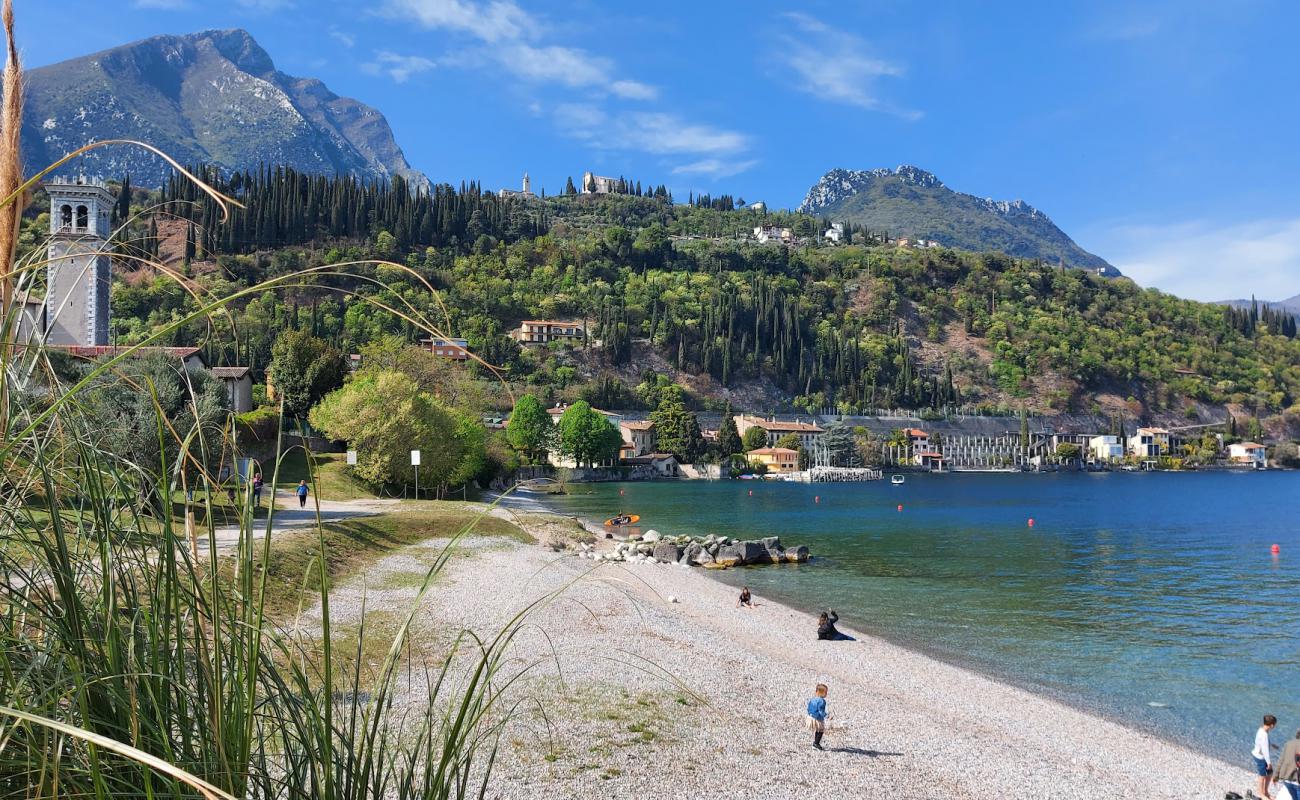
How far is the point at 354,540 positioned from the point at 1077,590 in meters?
22.1

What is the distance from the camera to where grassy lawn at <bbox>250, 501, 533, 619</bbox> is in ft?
45.9

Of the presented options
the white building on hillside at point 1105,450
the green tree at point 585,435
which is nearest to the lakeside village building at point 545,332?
the green tree at point 585,435

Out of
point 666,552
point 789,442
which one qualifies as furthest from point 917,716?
point 789,442

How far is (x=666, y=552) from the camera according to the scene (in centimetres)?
3008

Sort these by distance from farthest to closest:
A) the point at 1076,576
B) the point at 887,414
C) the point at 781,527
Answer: the point at 887,414, the point at 781,527, the point at 1076,576

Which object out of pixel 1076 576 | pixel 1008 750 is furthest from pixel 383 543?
pixel 1076 576

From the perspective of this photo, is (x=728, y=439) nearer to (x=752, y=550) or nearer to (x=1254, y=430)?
(x=752, y=550)

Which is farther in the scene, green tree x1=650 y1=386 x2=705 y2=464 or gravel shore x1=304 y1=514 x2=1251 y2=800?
green tree x1=650 y1=386 x2=705 y2=464

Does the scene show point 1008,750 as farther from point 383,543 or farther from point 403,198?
point 403,198

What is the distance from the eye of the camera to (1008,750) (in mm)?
11039

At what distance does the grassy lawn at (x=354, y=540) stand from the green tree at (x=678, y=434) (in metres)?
68.9

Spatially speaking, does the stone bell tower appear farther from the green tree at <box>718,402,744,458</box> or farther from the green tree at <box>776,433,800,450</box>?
the green tree at <box>776,433,800,450</box>

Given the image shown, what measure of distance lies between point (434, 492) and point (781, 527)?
714 inches

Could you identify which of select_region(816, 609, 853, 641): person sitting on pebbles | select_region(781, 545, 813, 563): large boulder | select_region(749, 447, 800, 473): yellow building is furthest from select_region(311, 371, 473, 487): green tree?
select_region(749, 447, 800, 473): yellow building
